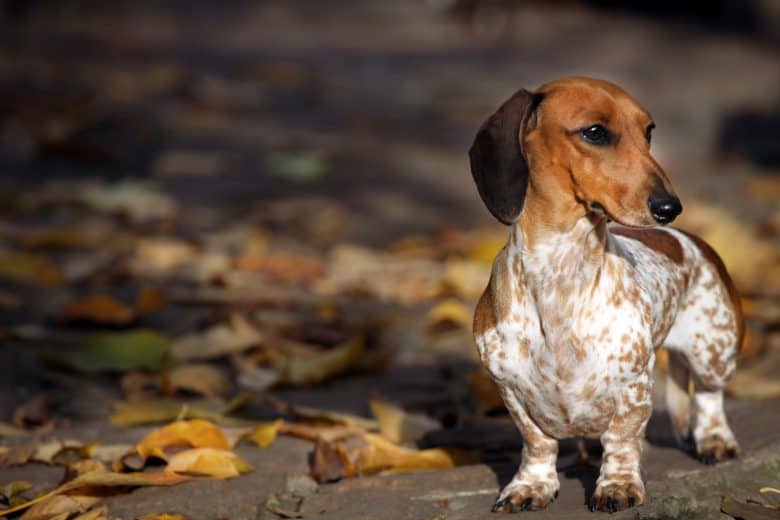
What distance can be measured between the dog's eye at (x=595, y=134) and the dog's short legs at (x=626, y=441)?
0.69m

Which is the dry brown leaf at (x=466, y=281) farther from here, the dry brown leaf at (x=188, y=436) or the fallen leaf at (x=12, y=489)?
the fallen leaf at (x=12, y=489)

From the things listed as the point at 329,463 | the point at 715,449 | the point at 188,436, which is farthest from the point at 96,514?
the point at 715,449

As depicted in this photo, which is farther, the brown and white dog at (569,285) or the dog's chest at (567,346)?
the dog's chest at (567,346)

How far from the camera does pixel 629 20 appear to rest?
44.6 feet

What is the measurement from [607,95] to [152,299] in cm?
328

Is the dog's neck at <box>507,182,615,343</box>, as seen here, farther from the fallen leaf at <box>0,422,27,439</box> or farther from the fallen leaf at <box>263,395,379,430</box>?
the fallen leaf at <box>0,422,27,439</box>

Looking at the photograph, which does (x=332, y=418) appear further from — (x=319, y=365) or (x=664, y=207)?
(x=664, y=207)

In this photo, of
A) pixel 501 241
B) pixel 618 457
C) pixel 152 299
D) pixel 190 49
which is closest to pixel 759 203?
pixel 501 241

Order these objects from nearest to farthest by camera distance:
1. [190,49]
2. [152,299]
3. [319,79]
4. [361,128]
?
[152,299] < [361,128] < [319,79] < [190,49]

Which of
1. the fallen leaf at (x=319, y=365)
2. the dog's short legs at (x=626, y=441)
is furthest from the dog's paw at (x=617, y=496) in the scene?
the fallen leaf at (x=319, y=365)

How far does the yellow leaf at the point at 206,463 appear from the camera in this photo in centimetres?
416

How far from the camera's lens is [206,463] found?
13.7ft

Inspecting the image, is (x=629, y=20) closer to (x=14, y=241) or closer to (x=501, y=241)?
(x=501, y=241)

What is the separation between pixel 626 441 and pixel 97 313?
306cm
